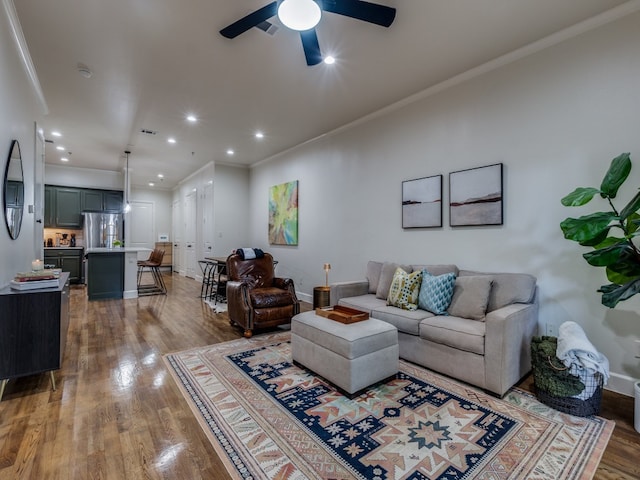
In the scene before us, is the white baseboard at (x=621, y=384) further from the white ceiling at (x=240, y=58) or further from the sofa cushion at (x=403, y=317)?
the white ceiling at (x=240, y=58)

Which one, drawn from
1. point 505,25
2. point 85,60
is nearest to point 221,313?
point 85,60

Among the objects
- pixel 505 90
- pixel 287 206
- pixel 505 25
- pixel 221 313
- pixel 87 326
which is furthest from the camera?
pixel 287 206

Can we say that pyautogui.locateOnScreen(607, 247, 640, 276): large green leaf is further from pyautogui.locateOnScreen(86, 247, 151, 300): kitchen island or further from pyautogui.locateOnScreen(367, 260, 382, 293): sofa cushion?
pyautogui.locateOnScreen(86, 247, 151, 300): kitchen island

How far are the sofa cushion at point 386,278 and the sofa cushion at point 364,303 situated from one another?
8 centimetres

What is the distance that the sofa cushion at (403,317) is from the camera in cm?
276

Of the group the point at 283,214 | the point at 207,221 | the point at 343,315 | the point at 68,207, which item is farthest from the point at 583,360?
the point at 68,207

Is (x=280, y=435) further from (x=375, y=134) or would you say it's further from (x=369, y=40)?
(x=375, y=134)

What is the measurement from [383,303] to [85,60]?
380cm

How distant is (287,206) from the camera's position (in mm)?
6027

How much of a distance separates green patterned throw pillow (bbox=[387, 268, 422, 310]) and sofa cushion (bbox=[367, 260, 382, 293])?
0.56 metres

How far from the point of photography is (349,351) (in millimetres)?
2225

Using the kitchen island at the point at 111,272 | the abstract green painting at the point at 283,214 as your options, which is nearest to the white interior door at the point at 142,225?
the kitchen island at the point at 111,272

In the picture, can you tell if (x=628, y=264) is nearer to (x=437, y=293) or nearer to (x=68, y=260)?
(x=437, y=293)

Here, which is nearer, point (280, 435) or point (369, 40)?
point (280, 435)
